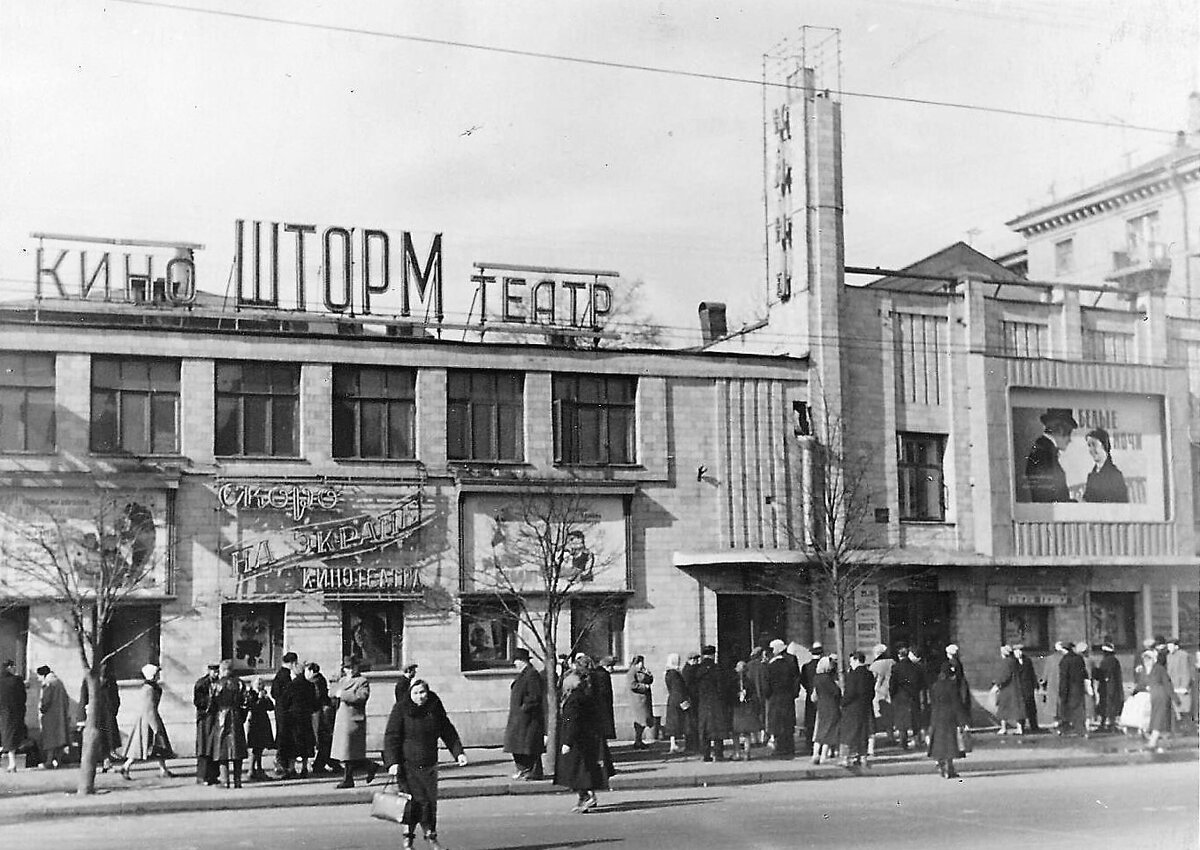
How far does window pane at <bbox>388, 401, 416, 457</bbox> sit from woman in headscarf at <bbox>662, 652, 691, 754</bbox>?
6.80 meters

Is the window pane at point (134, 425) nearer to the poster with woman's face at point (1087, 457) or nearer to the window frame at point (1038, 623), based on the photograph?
the window frame at point (1038, 623)

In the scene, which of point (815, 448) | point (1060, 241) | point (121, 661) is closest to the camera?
point (121, 661)

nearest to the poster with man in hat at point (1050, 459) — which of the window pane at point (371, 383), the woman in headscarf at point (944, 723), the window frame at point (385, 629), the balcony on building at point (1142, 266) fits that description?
the balcony on building at point (1142, 266)

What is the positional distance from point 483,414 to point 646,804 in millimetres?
11245

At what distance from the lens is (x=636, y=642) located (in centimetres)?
2858

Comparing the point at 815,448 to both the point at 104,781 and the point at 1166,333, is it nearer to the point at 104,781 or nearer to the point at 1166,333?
the point at 1166,333

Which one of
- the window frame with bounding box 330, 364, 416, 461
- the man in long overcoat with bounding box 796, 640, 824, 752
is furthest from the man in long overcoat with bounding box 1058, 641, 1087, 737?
the window frame with bounding box 330, 364, 416, 461

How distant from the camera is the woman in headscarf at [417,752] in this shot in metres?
14.7

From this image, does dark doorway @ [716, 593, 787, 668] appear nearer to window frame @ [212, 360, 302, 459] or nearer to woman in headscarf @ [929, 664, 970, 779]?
woman in headscarf @ [929, 664, 970, 779]

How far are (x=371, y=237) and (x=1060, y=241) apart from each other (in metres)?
34.4

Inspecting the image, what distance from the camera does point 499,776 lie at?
21891 millimetres

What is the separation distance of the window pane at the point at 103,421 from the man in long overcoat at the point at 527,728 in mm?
9433

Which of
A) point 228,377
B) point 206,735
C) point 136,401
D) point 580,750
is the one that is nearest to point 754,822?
point 580,750

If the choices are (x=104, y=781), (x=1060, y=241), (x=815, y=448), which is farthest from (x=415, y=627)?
(x=1060, y=241)
